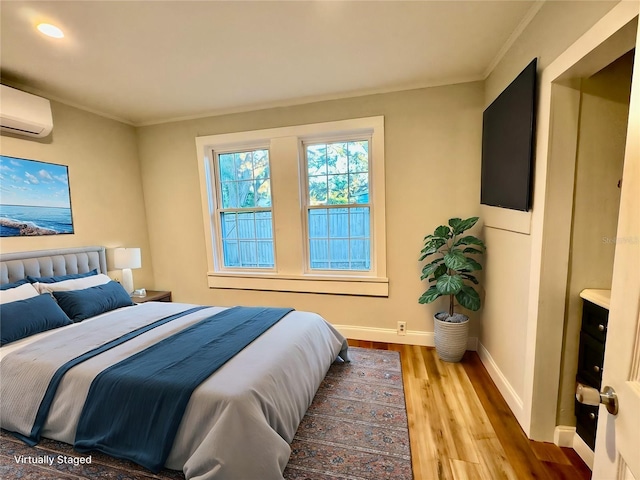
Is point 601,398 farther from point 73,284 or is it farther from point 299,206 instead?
point 73,284

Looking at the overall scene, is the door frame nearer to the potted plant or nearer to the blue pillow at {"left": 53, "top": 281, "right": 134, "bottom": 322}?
the potted plant

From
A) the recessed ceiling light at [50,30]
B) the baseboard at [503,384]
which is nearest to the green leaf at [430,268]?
the baseboard at [503,384]

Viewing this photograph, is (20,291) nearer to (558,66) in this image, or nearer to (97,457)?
(97,457)

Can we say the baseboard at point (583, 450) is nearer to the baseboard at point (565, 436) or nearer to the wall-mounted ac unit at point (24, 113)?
the baseboard at point (565, 436)

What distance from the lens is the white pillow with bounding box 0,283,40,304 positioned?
2184 millimetres

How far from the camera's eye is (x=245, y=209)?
355cm

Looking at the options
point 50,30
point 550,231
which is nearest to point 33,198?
point 50,30

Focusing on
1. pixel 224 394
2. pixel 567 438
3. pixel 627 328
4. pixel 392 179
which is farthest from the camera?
pixel 392 179

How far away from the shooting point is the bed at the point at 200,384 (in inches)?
53.0

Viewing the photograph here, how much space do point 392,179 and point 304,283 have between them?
1.48 m

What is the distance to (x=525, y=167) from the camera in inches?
68.6

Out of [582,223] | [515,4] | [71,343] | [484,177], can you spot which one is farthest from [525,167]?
[71,343]

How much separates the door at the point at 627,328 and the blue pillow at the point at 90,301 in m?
3.19

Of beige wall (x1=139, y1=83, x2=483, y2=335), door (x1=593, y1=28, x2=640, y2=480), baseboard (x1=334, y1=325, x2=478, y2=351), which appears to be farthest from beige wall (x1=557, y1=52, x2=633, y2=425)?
baseboard (x1=334, y1=325, x2=478, y2=351)
